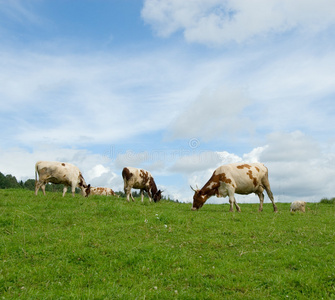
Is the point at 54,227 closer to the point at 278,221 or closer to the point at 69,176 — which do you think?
the point at 278,221

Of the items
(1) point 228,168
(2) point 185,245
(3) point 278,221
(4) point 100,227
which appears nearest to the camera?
(2) point 185,245

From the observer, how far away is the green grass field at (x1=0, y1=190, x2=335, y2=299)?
286 inches

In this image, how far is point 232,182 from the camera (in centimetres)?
1870

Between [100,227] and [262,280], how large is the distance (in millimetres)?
6425

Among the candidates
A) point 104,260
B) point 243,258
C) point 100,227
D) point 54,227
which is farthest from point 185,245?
point 54,227

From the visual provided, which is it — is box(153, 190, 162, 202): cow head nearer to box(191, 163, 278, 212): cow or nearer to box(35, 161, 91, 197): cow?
box(35, 161, 91, 197): cow

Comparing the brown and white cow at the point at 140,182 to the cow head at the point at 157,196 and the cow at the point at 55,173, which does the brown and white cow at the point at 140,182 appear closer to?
the cow head at the point at 157,196

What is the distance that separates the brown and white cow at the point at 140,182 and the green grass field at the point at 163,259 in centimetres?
1177

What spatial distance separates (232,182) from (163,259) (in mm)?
10735

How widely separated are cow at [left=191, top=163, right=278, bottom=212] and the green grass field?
5.63 m

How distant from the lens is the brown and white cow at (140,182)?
25.1 m

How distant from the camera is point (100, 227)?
39.3 feet

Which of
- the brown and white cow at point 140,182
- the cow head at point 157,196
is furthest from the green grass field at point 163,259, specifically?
the cow head at point 157,196

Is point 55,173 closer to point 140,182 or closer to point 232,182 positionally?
point 140,182
